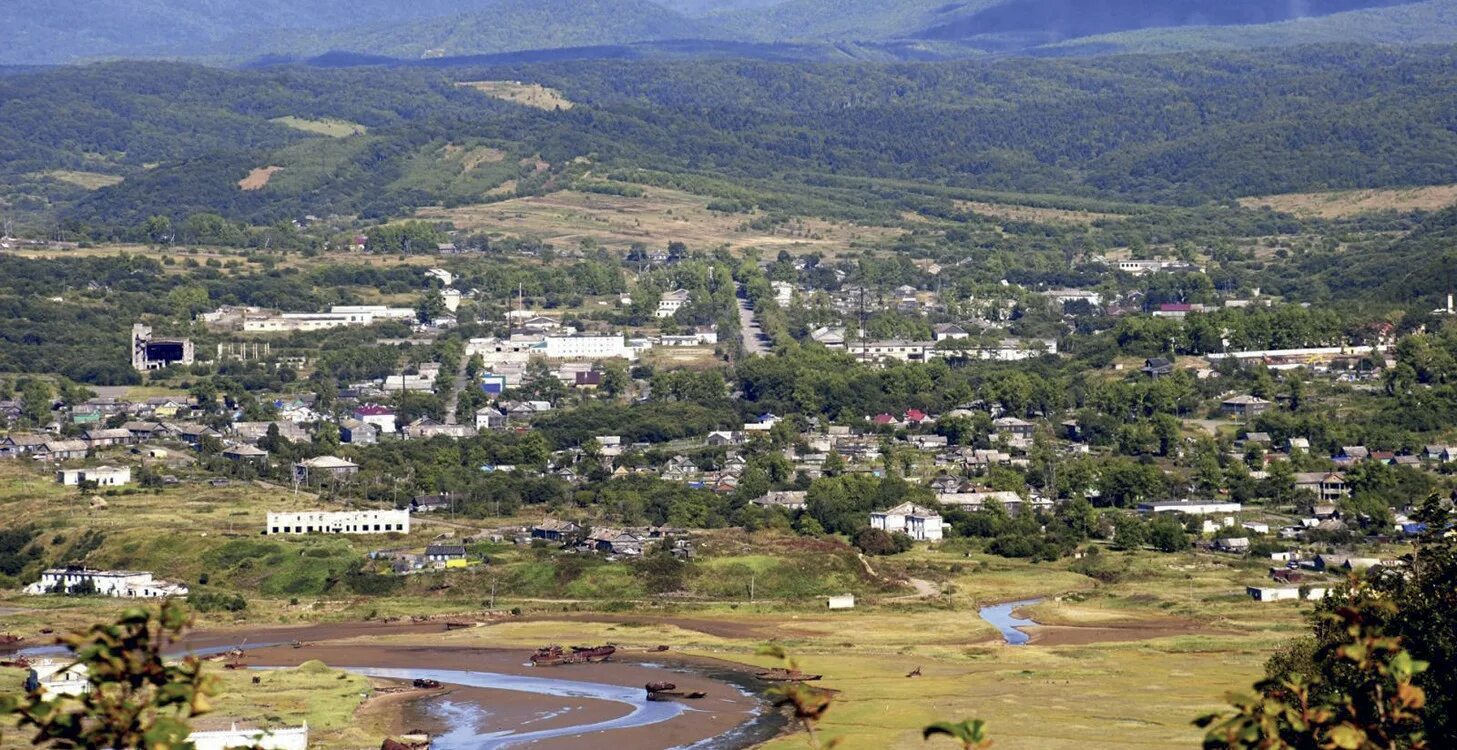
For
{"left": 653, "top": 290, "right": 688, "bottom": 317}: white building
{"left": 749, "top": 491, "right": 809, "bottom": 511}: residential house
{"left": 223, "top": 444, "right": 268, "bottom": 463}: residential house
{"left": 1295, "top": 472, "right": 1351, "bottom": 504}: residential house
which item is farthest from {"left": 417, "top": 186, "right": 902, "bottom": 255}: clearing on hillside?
{"left": 1295, "top": 472, "right": 1351, "bottom": 504}: residential house

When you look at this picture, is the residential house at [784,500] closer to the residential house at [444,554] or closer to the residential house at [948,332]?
the residential house at [444,554]

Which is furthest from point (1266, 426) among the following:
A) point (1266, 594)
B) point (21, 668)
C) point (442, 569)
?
point (21, 668)

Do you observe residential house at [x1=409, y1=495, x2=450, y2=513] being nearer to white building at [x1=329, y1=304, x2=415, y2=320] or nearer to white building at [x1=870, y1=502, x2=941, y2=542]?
white building at [x1=870, y1=502, x2=941, y2=542]

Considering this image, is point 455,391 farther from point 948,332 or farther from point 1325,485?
point 1325,485

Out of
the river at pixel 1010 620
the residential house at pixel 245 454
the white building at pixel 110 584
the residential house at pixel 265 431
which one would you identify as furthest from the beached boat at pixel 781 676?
the residential house at pixel 265 431

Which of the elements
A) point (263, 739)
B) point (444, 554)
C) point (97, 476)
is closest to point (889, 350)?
point (97, 476)

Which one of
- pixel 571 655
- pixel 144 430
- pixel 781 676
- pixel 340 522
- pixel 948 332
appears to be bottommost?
pixel 571 655
